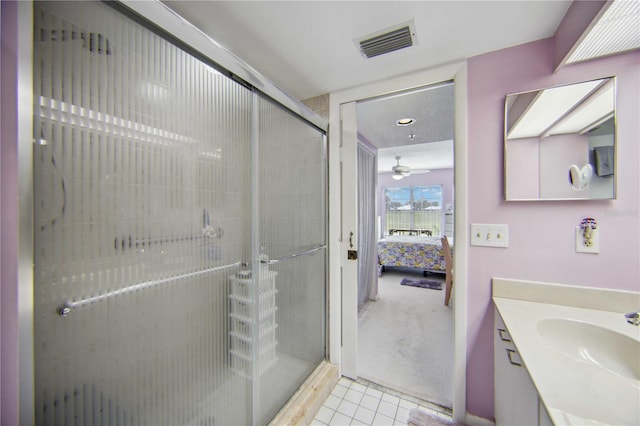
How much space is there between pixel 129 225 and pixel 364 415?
1.82 m

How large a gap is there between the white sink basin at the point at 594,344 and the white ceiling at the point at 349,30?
149cm

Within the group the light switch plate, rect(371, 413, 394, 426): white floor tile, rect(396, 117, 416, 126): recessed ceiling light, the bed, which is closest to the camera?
the light switch plate

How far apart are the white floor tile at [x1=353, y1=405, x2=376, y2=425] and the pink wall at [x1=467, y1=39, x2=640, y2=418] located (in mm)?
633

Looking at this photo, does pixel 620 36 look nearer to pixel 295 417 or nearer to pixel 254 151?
pixel 254 151

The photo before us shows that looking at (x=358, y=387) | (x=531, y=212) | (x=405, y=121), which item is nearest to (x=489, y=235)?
(x=531, y=212)

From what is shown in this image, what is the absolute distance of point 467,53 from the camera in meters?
1.53

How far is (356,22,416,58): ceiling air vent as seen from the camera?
1.32 meters

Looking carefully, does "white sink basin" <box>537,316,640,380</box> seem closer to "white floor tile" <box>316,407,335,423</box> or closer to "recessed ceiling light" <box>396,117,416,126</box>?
"white floor tile" <box>316,407,335,423</box>

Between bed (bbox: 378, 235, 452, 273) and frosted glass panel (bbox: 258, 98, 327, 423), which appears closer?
frosted glass panel (bbox: 258, 98, 327, 423)

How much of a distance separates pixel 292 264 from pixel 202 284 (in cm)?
69

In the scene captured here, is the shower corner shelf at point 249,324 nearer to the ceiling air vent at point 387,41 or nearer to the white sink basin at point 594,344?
the white sink basin at point 594,344

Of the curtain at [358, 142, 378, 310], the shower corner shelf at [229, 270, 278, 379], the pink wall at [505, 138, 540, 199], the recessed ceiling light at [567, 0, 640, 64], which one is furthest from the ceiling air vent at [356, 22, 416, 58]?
the curtain at [358, 142, 378, 310]

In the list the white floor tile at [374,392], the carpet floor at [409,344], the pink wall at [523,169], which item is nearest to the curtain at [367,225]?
the carpet floor at [409,344]

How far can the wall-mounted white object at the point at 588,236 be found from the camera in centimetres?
129
